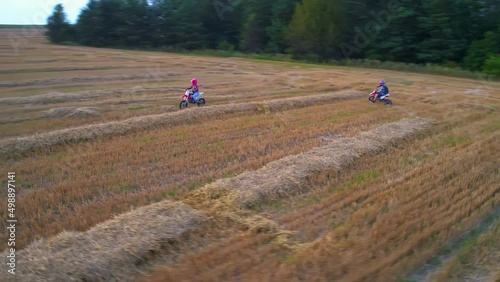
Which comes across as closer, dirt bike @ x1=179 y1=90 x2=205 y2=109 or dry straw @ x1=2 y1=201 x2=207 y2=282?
dry straw @ x1=2 y1=201 x2=207 y2=282

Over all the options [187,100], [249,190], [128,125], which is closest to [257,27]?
[187,100]

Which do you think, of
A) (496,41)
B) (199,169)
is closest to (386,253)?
(199,169)

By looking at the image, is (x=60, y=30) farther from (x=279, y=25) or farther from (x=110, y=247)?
(x=110, y=247)

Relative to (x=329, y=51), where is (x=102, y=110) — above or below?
below

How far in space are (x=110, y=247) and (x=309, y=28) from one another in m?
38.3

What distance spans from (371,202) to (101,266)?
4229 millimetres

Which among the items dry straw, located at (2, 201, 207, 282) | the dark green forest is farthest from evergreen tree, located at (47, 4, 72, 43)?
dry straw, located at (2, 201, 207, 282)

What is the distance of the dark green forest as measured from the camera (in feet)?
125

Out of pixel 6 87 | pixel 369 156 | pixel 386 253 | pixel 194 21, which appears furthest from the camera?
pixel 194 21

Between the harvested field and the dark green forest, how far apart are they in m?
23.2

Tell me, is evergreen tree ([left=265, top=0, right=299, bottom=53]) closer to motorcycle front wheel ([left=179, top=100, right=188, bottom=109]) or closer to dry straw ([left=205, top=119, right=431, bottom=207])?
motorcycle front wheel ([left=179, top=100, right=188, bottom=109])

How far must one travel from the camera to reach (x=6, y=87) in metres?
19.5

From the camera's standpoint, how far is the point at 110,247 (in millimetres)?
5441

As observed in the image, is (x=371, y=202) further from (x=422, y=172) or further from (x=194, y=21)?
(x=194, y=21)
